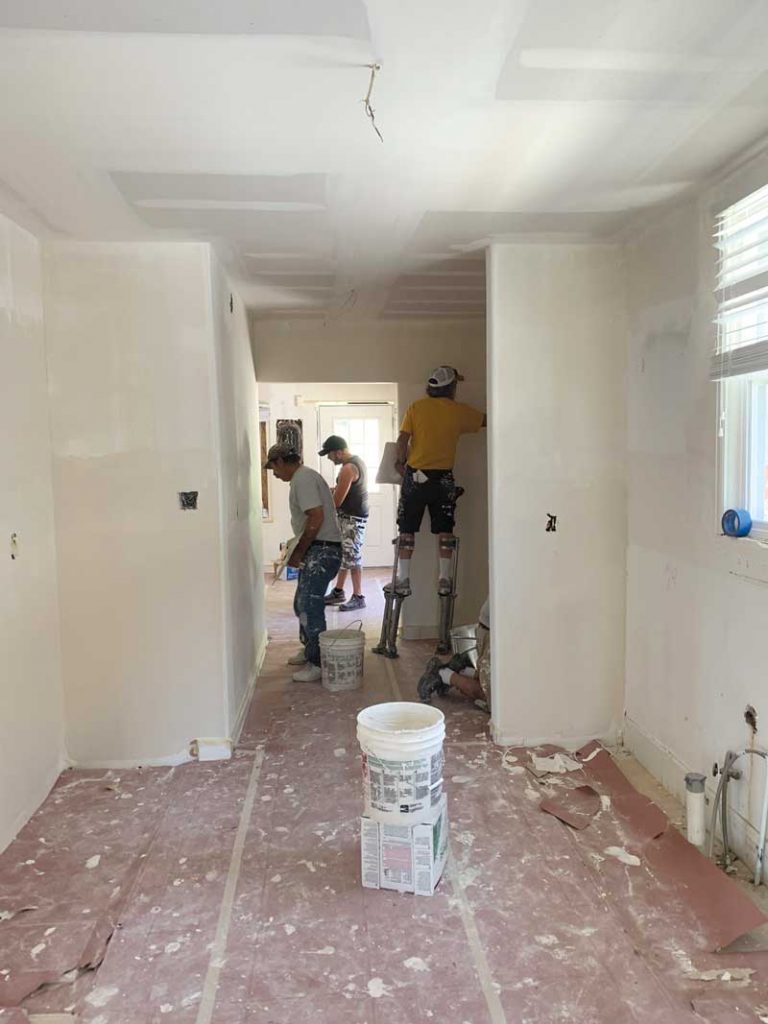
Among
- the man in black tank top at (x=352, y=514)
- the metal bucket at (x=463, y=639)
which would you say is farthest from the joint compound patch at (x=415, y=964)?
the man in black tank top at (x=352, y=514)

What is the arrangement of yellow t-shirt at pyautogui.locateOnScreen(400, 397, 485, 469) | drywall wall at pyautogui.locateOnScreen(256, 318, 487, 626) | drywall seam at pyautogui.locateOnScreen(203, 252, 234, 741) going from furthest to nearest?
drywall wall at pyautogui.locateOnScreen(256, 318, 487, 626) < yellow t-shirt at pyautogui.locateOnScreen(400, 397, 485, 469) < drywall seam at pyautogui.locateOnScreen(203, 252, 234, 741)

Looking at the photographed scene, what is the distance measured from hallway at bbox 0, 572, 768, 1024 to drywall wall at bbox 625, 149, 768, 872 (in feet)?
1.40

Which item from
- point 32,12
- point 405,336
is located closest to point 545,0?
point 32,12

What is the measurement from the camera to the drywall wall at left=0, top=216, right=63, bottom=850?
2.56m

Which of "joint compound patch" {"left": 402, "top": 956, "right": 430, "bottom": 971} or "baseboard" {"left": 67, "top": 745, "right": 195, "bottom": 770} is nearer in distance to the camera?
"joint compound patch" {"left": 402, "top": 956, "right": 430, "bottom": 971}

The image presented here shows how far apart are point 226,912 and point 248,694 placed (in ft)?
5.83

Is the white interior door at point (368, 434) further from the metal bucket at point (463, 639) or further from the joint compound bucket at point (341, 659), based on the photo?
the joint compound bucket at point (341, 659)

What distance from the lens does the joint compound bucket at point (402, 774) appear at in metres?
2.15

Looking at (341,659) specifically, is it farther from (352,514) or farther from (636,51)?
(636,51)

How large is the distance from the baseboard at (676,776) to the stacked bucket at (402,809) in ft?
3.32

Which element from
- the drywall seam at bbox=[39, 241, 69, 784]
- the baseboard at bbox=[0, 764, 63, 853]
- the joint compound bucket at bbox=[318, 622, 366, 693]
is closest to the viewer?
the baseboard at bbox=[0, 764, 63, 853]

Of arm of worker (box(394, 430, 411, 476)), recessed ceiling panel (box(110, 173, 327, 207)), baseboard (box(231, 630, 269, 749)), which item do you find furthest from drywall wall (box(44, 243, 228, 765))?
arm of worker (box(394, 430, 411, 476))

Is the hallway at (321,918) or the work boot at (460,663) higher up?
the work boot at (460,663)

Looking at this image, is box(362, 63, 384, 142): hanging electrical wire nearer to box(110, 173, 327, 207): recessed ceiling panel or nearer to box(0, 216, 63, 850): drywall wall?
box(110, 173, 327, 207): recessed ceiling panel
